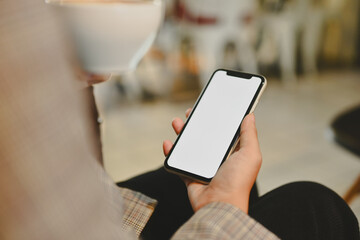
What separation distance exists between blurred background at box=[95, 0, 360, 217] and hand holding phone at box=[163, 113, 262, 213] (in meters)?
0.63

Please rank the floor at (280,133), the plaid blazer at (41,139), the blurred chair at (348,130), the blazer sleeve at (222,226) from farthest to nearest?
the floor at (280,133), the blurred chair at (348,130), the blazer sleeve at (222,226), the plaid blazer at (41,139)

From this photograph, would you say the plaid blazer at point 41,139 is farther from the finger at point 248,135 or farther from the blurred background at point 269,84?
the blurred background at point 269,84

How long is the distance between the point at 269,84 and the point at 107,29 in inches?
102

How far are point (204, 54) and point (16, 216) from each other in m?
2.57

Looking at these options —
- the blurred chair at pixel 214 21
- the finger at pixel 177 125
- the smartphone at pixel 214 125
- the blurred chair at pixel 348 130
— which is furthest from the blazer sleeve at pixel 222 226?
the blurred chair at pixel 214 21

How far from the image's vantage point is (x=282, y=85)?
2.90 m

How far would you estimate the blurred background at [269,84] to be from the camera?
1731 millimetres

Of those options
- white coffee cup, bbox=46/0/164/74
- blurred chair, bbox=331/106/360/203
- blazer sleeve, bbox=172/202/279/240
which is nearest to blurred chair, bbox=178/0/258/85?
blurred chair, bbox=331/106/360/203

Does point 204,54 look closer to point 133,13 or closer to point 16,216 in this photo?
point 133,13

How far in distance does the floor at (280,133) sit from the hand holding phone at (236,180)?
26.5 inches

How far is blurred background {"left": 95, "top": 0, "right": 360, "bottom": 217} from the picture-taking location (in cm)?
173

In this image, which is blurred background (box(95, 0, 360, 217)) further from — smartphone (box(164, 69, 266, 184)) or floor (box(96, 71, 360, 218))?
smartphone (box(164, 69, 266, 184))

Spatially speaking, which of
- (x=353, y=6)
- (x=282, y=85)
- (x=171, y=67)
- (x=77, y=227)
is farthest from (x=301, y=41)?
(x=77, y=227)

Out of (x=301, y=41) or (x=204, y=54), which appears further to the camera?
(x=301, y=41)
